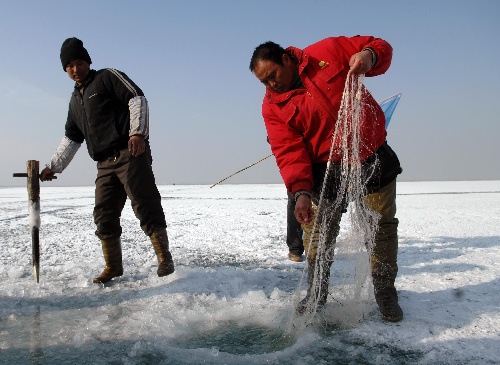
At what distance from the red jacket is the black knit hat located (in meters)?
1.61

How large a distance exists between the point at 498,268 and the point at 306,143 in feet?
7.08

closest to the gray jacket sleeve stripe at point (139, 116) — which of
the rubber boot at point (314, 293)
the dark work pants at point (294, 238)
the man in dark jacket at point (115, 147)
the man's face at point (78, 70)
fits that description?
the man in dark jacket at point (115, 147)

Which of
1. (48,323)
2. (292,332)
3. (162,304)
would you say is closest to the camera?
(292,332)

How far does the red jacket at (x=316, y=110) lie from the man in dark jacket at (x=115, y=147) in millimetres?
1153

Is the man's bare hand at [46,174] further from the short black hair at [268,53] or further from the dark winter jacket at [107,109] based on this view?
the short black hair at [268,53]

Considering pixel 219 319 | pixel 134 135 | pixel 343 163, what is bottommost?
pixel 219 319

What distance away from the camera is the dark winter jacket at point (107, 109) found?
2918 millimetres

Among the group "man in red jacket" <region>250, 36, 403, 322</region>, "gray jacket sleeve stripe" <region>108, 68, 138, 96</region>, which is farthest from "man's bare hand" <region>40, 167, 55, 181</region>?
"man in red jacket" <region>250, 36, 403, 322</region>

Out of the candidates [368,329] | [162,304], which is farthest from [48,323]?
[368,329]

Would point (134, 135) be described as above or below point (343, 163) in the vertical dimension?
above

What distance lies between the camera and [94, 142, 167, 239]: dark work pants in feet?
9.45

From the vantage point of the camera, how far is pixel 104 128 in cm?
295

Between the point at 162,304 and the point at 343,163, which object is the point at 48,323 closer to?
the point at 162,304

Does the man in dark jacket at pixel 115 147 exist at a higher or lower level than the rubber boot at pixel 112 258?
higher
